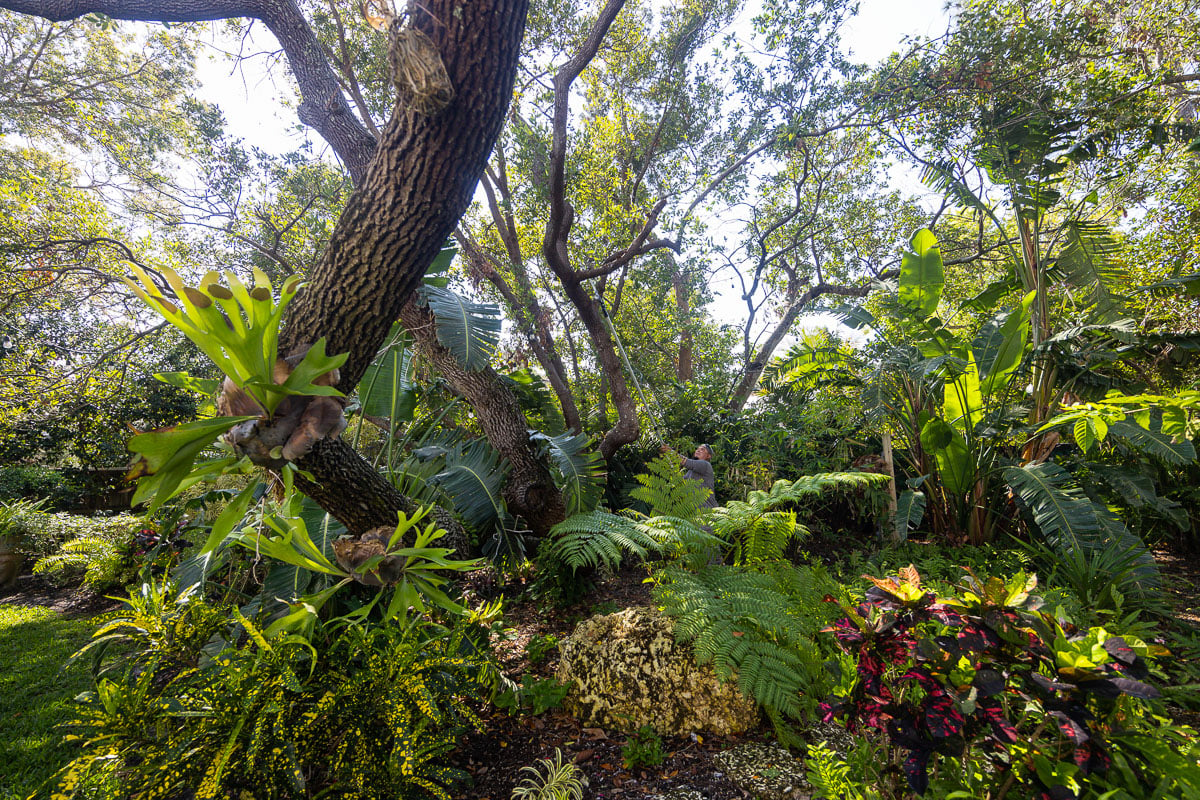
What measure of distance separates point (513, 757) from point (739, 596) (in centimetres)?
117

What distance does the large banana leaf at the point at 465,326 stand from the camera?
2.94 meters

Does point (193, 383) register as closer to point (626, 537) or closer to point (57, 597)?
point (626, 537)

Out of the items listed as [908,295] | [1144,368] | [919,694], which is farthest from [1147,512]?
[919,694]

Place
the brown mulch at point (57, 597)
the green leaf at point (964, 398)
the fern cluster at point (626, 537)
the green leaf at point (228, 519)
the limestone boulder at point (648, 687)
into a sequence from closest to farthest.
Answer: the green leaf at point (228, 519) < the limestone boulder at point (648, 687) < the fern cluster at point (626, 537) < the green leaf at point (964, 398) < the brown mulch at point (57, 597)

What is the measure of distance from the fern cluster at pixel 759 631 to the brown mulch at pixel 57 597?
18.5 feet

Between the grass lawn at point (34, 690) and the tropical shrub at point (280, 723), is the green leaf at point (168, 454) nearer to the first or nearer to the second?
the tropical shrub at point (280, 723)

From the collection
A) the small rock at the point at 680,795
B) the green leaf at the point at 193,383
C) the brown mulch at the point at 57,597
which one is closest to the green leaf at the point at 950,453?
the small rock at the point at 680,795

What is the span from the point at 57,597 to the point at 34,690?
331 cm

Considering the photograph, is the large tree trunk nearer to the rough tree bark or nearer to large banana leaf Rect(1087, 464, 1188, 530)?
the rough tree bark

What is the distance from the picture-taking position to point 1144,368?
4.32 meters

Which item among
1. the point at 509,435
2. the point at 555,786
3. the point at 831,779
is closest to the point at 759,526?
the point at 831,779

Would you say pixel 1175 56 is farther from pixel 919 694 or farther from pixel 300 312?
pixel 300 312

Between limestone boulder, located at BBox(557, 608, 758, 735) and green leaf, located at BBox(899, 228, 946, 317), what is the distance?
373cm

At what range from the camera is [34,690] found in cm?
288
